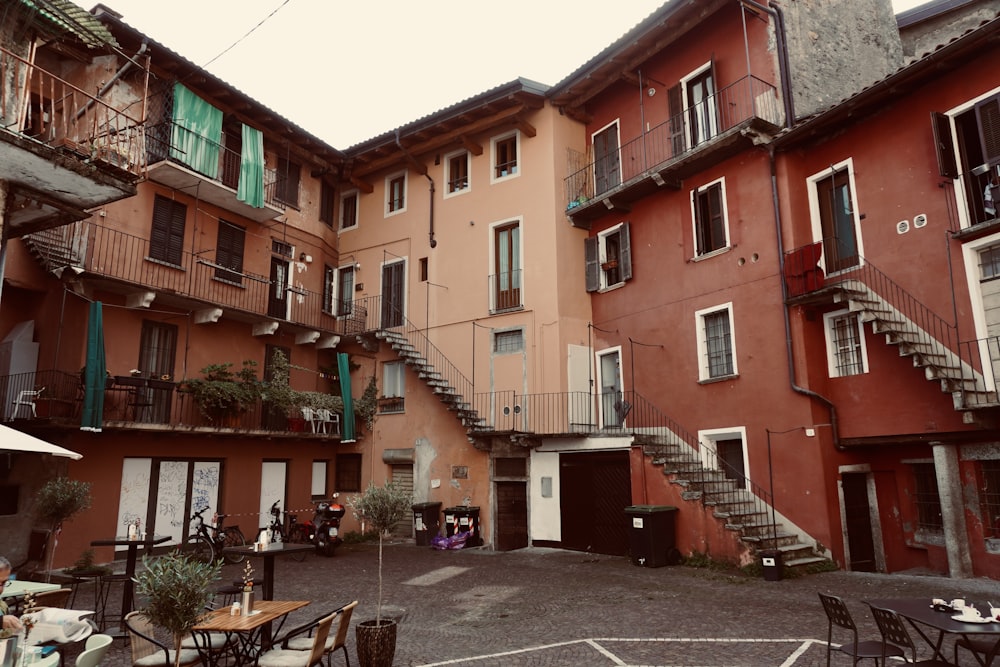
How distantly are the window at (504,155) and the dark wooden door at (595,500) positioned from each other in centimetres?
842

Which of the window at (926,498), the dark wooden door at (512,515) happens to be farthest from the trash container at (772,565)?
the dark wooden door at (512,515)

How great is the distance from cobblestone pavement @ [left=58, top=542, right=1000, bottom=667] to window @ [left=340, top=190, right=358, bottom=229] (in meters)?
11.9

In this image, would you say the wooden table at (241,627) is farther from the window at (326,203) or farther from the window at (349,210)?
the window at (349,210)

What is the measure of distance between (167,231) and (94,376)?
481cm

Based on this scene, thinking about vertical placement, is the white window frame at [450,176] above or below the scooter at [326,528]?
above

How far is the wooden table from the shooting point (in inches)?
226

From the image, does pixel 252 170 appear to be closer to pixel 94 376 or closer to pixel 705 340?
pixel 94 376

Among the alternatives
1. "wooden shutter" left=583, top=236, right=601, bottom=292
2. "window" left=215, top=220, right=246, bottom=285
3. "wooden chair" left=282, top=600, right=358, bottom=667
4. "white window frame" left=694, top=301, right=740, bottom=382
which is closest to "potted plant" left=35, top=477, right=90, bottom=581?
"wooden chair" left=282, top=600, right=358, bottom=667

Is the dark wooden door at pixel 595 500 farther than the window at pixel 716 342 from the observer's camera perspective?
Yes

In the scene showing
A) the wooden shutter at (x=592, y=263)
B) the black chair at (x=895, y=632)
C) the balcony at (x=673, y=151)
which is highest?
the balcony at (x=673, y=151)

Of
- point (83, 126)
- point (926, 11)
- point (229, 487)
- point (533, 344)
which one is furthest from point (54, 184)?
point (926, 11)

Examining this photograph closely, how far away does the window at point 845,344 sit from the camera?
41.5 feet

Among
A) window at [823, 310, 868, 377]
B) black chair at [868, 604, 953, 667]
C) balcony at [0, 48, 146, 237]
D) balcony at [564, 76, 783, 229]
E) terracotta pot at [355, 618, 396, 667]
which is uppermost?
balcony at [564, 76, 783, 229]

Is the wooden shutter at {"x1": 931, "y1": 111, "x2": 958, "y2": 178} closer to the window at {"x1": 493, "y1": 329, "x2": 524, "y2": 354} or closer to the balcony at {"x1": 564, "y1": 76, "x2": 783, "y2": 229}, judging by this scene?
the balcony at {"x1": 564, "y1": 76, "x2": 783, "y2": 229}
